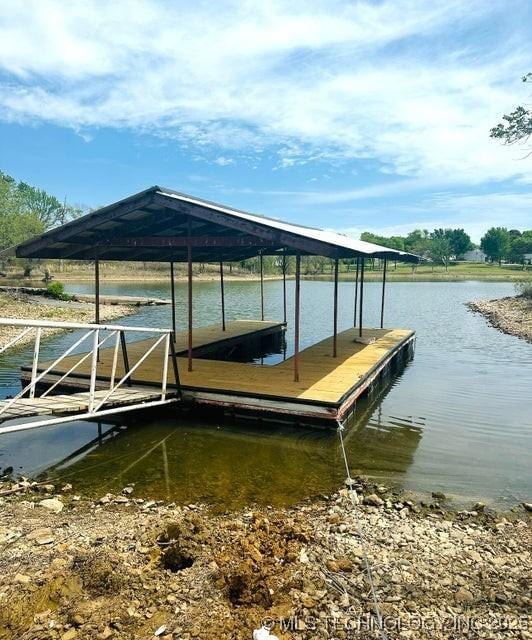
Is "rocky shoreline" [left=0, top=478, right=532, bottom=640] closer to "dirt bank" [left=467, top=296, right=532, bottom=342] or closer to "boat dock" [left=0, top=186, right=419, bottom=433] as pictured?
"boat dock" [left=0, top=186, right=419, bottom=433]

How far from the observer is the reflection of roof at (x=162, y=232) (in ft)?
26.8

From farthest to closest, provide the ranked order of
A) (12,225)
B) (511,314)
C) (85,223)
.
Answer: (12,225)
(511,314)
(85,223)

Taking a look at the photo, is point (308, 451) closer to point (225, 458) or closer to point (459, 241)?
point (225, 458)

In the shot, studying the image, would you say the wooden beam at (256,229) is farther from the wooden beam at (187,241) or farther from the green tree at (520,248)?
the green tree at (520,248)

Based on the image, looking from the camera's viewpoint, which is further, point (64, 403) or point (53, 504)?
point (64, 403)

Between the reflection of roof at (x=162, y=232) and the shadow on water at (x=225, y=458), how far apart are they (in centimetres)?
337

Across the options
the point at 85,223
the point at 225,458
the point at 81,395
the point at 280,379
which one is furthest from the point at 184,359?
the point at 225,458

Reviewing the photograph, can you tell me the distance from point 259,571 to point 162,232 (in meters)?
8.82

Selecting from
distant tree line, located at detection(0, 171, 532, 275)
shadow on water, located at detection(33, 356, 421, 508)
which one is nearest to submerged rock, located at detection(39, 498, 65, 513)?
shadow on water, located at detection(33, 356, 421, 508)

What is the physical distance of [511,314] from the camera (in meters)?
24.3

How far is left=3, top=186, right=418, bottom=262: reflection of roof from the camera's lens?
→ 8156 millimetres

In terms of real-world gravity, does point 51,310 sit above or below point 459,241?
below

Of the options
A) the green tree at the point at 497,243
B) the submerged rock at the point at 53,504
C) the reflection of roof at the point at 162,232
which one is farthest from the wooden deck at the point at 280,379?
the green tree at the point at 497,243

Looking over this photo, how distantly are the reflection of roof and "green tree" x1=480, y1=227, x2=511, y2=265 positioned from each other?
106m
